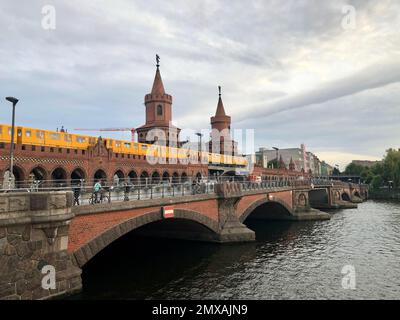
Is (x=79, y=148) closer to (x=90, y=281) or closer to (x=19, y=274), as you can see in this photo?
(x=90, y=281)

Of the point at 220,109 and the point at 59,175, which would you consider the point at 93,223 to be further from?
the point at 220,109

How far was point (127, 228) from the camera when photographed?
679 inches

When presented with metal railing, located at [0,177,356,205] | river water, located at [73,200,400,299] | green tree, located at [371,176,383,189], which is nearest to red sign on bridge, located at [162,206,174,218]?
metal railing, located at [0,177,356,205]

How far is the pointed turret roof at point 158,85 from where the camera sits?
205ft

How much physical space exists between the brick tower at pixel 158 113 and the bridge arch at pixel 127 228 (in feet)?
124

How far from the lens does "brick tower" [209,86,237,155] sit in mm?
78500

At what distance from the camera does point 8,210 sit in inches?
456

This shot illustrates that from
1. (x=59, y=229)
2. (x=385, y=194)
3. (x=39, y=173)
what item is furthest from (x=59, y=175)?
(x=385, y=194)

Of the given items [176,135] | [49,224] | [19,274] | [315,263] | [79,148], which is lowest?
[315,263]

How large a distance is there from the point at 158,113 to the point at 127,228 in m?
47.5

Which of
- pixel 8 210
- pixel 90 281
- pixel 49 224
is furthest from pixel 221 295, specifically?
pixel 8 210

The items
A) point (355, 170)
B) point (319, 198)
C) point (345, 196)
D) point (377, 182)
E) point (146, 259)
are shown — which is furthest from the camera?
point (355, 170)
